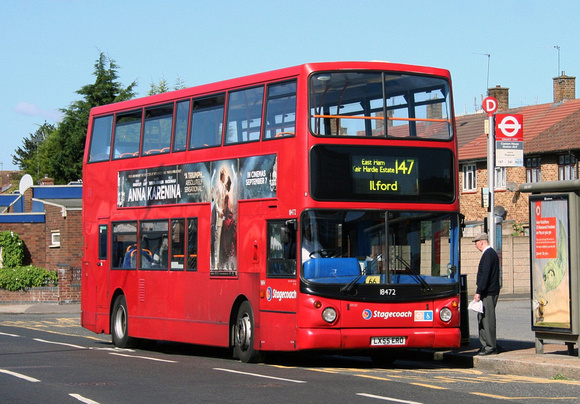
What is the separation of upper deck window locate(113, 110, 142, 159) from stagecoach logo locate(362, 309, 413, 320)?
23.5ft

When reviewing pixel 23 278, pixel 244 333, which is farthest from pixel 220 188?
pixel 23 278

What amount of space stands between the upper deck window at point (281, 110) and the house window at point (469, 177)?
44660mm

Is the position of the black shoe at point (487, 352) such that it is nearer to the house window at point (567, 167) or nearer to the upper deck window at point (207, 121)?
the upper deck window at point (207, 121)

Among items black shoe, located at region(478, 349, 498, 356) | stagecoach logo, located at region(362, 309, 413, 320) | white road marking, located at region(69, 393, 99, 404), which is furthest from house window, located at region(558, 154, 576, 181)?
white road marking, located at region(69, 393, 99, 404)

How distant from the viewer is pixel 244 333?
1614 cm

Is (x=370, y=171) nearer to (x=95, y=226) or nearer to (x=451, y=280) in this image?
(x=451, y=280)

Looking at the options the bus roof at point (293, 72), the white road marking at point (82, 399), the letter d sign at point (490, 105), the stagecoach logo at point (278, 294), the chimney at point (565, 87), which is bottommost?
the white road marking at point (82, 399)

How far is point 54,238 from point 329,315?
34697 mm

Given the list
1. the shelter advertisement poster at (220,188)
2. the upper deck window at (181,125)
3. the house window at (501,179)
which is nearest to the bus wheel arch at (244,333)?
the shelter advertisement poster at (220,188)

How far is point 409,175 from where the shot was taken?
14.9 meters

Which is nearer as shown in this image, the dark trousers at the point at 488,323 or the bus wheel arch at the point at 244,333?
the dark trousers at the point at 488,323

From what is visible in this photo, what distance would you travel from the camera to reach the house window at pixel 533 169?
54.8 m

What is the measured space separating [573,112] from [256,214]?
44.6 m

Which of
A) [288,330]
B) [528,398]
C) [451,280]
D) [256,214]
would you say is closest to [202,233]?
[256,214]
